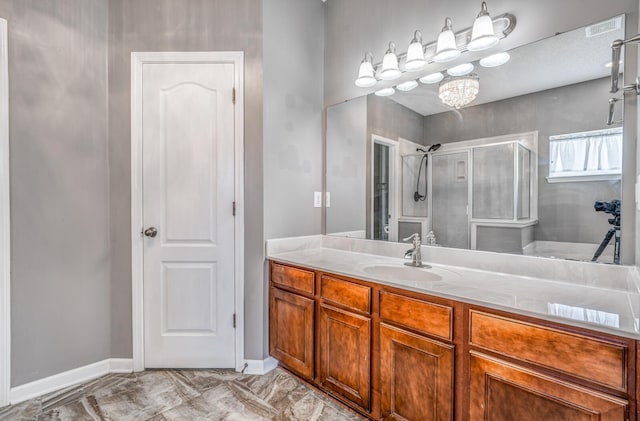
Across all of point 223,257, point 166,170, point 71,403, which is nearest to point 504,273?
point 223,257

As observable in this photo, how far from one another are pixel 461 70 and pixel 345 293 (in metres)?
1.43

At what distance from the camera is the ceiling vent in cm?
132

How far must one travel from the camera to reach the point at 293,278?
197 centimetres

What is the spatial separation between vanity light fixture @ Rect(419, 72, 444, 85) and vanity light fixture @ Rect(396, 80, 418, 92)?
0.16 feet

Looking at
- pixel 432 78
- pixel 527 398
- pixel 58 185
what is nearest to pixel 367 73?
pixel 432 78

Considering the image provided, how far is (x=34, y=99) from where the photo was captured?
1.90m

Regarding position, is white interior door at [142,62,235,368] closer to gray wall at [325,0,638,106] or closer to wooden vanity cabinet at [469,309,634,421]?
gray wall at [325,0,638,106]

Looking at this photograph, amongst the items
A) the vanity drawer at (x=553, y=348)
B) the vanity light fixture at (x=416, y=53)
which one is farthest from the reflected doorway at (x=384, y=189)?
the vanity drawer at (x=553, y=348)

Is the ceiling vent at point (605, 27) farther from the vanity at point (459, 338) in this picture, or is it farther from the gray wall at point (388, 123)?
the vanity at point (459, 338)

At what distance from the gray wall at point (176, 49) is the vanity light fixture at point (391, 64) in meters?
0.86

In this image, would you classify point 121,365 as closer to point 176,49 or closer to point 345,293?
point 345,293

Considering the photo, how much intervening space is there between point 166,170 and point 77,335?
1.25 metres

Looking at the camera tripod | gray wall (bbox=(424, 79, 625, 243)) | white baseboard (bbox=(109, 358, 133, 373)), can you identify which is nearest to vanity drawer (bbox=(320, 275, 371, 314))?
gray wall (bbox=(424, 79, 625, 243))

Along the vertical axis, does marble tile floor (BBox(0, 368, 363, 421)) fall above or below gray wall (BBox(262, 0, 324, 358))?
below
